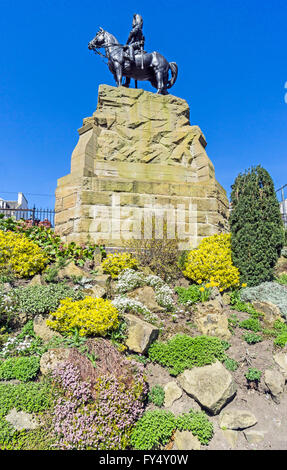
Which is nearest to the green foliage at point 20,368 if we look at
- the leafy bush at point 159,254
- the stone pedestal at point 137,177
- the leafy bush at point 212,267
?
the leafy bush at point 159,254

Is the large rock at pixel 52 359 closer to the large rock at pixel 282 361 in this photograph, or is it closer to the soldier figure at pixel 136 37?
the large rock at pixel 282 361

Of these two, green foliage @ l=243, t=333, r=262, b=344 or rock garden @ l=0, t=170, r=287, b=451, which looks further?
green foliage @ l=243, t=333, r=262, b=344

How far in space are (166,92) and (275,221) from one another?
6.56 meters

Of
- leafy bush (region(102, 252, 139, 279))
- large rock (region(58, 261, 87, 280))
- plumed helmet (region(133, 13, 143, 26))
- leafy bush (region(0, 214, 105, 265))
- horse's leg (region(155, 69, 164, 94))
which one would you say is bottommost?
large rock (region(58, 261, 87, 280))

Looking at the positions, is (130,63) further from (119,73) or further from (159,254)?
(159,254)

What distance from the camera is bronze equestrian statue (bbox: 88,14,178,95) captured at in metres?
10.2

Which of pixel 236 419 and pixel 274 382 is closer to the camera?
pixel 236 419

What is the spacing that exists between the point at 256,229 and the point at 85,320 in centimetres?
485

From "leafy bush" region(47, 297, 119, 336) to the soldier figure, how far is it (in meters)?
9.52

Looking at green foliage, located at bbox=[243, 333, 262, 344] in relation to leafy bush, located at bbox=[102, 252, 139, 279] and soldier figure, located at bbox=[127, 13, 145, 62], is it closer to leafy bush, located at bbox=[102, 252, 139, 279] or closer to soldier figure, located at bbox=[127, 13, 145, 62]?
leafy bush, located at bbox=[102, 252, 139, 279]

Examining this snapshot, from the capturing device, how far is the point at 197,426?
3615mm

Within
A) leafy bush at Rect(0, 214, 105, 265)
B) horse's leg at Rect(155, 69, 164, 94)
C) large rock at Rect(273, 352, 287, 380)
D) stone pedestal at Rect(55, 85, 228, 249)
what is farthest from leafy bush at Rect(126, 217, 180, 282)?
horse's leg at Rect(155, 69, 164, 94)

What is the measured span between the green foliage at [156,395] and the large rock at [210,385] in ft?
1.14

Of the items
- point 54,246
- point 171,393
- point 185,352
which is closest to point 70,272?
point 54,246
